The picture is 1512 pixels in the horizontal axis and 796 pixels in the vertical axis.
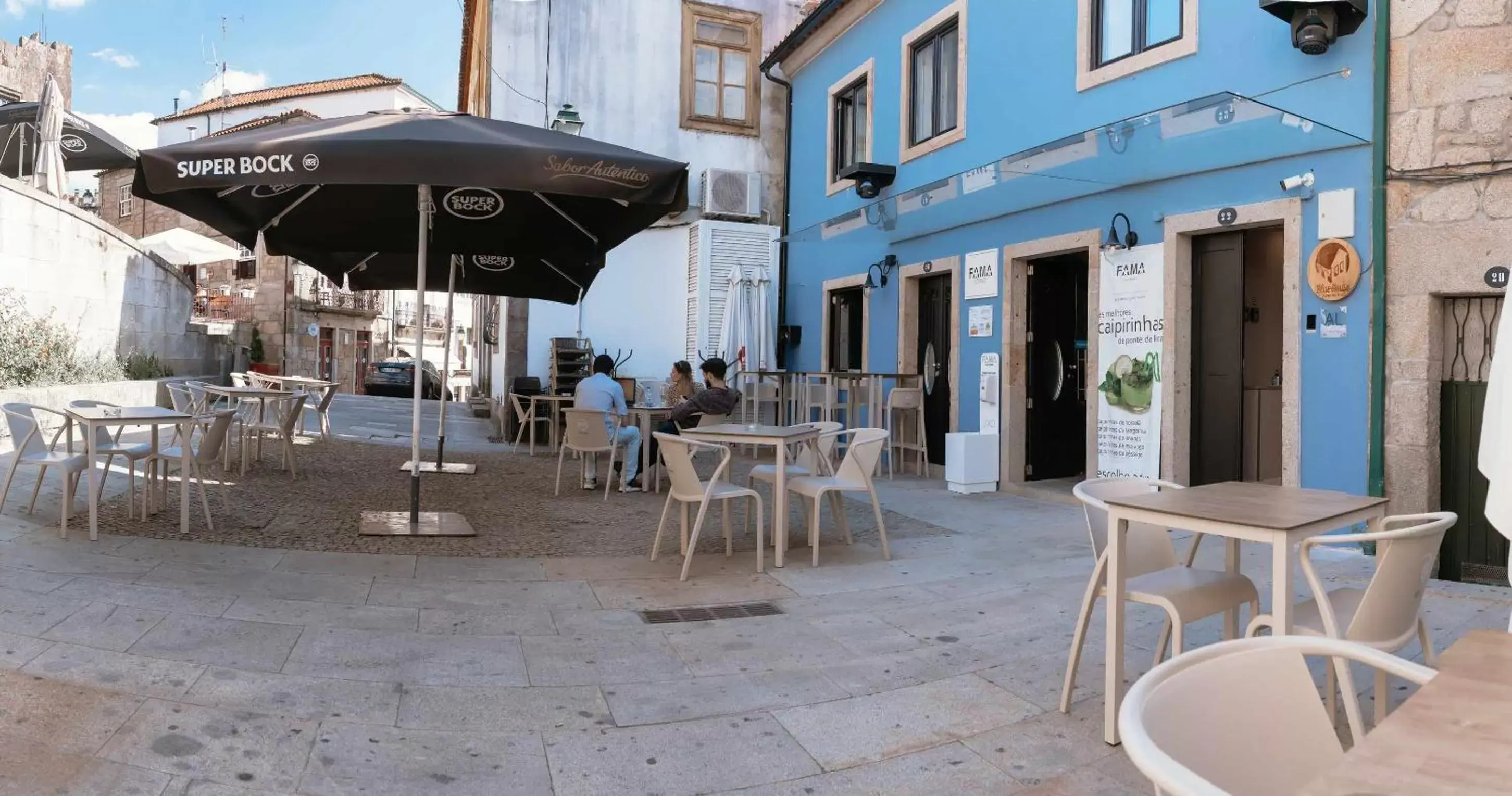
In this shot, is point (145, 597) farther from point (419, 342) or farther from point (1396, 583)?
point (1396, 583)

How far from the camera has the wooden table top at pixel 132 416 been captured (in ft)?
17.3

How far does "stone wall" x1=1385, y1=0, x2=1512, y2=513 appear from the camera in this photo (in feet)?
17.2

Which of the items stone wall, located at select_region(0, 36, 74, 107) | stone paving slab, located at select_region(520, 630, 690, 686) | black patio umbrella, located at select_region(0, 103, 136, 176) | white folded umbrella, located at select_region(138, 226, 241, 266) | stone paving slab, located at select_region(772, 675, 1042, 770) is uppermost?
stone wall, located at select_region(0, 36, 74, 107)

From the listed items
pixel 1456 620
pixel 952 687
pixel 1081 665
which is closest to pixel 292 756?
pixel 952 687

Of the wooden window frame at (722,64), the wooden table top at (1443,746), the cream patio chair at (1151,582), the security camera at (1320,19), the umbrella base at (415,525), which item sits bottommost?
the umbrella base at (415,525)

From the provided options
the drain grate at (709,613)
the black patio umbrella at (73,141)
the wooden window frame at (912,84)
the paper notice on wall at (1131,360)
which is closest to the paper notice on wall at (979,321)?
the paper notice on wall at (1131,360)

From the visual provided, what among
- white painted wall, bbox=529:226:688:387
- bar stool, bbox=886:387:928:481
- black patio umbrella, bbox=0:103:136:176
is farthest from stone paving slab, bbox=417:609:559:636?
black patio umbrella, bbox=0:103:136:176

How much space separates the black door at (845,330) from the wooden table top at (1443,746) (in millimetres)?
10937

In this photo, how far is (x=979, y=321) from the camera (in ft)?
31.0

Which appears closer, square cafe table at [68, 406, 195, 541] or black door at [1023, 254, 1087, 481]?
square cafe table at [68, 406, 195, 541]

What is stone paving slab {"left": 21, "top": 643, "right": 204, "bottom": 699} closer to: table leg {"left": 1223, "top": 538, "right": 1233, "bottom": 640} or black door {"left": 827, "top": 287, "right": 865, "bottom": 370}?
table leg {"left": 1223, "top": 538, "right": 1233, "bottom": 640}

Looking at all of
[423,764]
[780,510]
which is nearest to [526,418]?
[780,510]

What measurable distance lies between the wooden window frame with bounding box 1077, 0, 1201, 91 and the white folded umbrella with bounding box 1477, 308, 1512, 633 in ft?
19.4

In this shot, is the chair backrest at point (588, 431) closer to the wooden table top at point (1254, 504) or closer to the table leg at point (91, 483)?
the table leg at point (91, 483)
